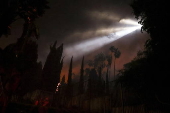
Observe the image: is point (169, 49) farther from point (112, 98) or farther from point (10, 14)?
point (10, 14)

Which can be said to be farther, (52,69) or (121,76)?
(52,69)

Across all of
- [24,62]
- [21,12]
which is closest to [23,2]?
[21,12]

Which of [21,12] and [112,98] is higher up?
[21,12]

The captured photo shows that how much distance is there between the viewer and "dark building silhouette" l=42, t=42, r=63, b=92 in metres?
38.3

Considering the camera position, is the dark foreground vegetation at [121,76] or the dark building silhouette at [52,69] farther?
the dark building silhouette at [52,69]

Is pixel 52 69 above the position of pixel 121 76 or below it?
above

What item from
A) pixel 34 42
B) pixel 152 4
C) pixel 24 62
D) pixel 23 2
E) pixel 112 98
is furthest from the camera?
pixel 34 42

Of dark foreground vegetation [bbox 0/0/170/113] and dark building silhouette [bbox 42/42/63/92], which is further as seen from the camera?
dark building silhouette [bbox 42/42/63/92]

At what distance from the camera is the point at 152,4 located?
10258 mm

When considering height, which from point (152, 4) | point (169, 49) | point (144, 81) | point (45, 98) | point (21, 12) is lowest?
point (45, 98)

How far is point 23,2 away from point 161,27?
8579mm

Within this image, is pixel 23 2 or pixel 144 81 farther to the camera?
pixel 144 81

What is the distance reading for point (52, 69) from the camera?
134 feet

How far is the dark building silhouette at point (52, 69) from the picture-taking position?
38.3 metres
